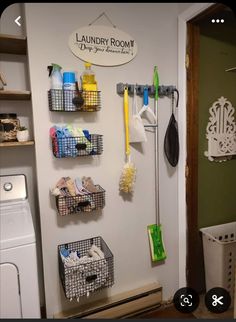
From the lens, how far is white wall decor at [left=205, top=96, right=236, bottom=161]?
195cm

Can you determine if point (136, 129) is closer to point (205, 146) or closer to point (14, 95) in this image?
point (205, 146)

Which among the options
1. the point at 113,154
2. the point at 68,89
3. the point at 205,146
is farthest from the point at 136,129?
the point at 205,146

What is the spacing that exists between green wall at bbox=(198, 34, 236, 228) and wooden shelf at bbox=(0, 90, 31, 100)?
1.21 meters

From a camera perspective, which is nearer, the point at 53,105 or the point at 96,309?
the point at 53,105

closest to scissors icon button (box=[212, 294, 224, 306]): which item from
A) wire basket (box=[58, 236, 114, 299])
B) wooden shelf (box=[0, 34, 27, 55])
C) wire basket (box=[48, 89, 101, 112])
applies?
wire basket (box=[58, 236, 114, 299])

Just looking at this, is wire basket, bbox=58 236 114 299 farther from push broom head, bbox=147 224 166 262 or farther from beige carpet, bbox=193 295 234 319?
beige carpet, bbox=193 295 234 319

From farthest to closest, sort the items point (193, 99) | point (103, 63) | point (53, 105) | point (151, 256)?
point (151, 256), point (193, 99), point (103, 63), point (53, 105)

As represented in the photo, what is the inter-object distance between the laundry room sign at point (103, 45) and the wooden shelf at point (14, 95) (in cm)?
38

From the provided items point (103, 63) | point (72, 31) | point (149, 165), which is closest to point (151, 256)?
point (149, 165)

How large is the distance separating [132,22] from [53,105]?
76 centimetres

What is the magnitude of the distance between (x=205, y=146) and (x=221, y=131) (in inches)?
7.7

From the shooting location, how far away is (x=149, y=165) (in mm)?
1799

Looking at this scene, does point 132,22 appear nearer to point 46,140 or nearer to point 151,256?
point 46,140

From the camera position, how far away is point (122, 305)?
1.73m
